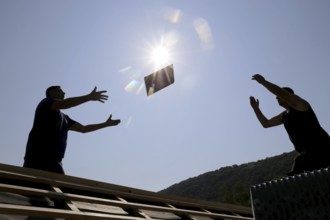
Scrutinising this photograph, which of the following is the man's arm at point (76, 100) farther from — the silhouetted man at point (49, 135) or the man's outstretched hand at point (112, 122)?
the man's outstretched hand at point (112, 122)

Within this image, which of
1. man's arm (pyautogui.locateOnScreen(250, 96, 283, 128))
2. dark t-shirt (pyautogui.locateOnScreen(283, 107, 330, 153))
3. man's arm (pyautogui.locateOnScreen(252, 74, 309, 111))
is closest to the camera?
man's arm (pyautogui.locateOnScreen(252, 74, 309, 111))

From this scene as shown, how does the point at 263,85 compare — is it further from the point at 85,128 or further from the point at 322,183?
the point at 85,128

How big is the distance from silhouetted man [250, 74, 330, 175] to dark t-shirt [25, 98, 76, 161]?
251 cm

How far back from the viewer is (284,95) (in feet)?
11.2

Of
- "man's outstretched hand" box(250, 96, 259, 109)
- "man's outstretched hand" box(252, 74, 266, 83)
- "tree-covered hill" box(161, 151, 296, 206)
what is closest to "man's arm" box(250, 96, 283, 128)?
"man's outstretched hand" box(250, 96, 259, 109)

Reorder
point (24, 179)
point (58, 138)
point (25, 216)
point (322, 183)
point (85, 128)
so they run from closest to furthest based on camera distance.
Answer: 1. point (322, 183)
2. point (25, 216)
3. point (24, 179)
4. point (58, 138)
5. point (85, 128)

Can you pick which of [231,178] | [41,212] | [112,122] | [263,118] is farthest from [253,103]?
[231,178]

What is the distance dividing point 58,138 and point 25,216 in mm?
2165

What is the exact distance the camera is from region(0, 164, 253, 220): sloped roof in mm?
2135

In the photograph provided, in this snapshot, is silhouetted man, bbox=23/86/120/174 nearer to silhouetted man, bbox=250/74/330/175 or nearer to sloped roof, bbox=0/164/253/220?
sloped roof, bbox=0/164/253/220

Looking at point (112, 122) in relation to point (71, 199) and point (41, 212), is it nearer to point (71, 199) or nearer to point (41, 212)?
point (71, 199)

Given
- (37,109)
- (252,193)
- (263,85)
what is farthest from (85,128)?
(252,193)

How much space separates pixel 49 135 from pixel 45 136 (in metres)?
0.05

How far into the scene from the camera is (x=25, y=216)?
204 cm
